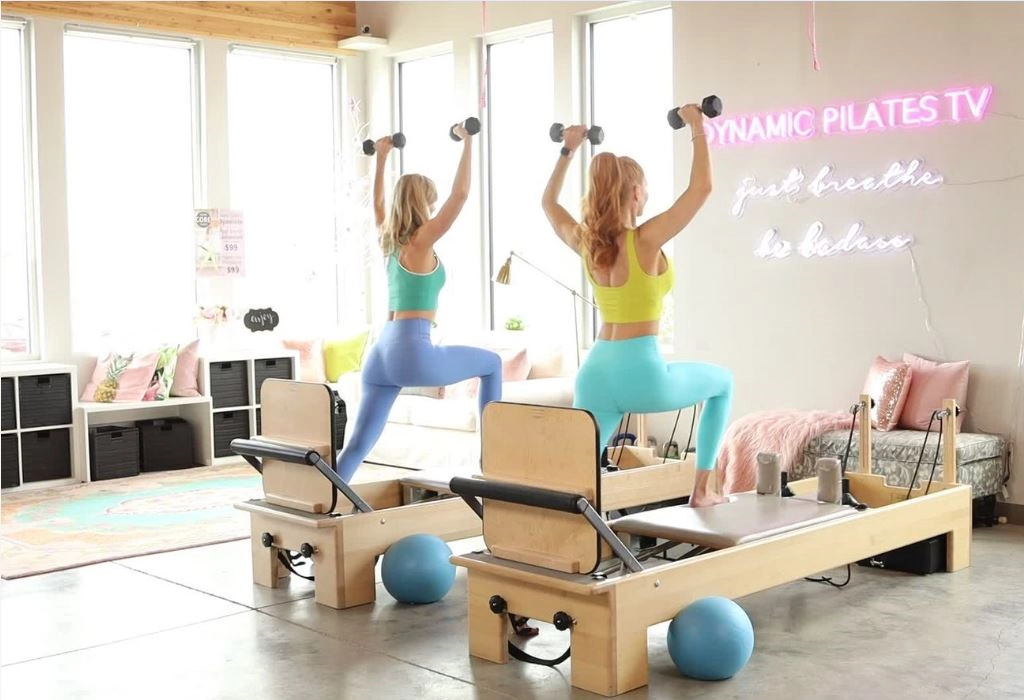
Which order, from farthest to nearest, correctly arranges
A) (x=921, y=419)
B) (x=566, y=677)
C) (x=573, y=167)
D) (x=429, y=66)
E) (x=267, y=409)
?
(x=429, y=66) < (x=573, y=167) < (x=921, y=419) < (x=267, y=409) < (x=566, y=677)

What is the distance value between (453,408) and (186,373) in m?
2.03

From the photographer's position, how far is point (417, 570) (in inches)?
168

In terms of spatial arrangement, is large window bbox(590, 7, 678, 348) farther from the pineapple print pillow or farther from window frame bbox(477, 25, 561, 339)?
the pineapple print pillow

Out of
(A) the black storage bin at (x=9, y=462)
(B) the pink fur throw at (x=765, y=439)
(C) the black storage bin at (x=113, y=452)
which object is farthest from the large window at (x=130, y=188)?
(B) the pink fur throw at (x=765, y=439)

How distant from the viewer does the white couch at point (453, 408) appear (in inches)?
283

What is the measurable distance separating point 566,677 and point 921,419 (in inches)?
116

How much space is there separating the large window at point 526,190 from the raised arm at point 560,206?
3.57m

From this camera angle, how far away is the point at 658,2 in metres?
7.48

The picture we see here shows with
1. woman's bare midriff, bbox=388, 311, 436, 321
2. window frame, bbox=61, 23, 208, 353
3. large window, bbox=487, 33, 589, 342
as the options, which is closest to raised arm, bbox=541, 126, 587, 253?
woman's bare midriff, bbox=388, 311, 436, 321

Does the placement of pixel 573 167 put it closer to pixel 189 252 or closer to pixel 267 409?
pixel 189 252

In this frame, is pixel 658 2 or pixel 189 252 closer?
pixel 658 2

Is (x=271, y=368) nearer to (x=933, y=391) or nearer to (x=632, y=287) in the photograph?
(x=933, y=391)

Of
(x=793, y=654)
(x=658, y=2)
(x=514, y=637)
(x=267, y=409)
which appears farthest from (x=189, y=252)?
(x=793, y=654)

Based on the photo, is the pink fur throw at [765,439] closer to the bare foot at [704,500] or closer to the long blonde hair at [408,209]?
the bare foot at [704,500]
